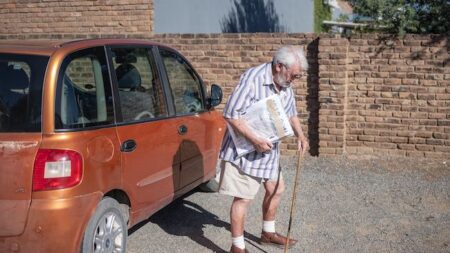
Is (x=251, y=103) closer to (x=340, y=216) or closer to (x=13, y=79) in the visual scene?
(x=13, y=79)

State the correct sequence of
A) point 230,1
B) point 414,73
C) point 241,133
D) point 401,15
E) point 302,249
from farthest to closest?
point 230,1 → point 401,15 → point 414,73 → point 302,249 → point 241,133

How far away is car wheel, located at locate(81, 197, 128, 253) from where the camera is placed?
3764 mm

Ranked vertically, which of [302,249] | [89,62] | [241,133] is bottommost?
[302,249]

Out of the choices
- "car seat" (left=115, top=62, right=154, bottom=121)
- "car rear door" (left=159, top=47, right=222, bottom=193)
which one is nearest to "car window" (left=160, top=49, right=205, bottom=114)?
"car rear door" (left=159, top=47, right=222, bottom=193)

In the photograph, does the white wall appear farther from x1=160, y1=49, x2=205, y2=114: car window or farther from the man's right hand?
the man's right hand

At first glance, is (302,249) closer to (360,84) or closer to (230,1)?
(360,84)

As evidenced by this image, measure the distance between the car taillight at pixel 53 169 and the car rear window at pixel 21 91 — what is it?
188 mm

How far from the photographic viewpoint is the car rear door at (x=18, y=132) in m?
3.48

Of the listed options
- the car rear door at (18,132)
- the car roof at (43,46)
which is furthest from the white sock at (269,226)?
the car rear door at (18,132)

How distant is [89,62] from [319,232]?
2.58m

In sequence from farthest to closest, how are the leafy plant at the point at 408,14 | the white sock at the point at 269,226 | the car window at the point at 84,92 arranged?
the leafy plant at the point at 408,14, the white sock at the point at 269,226, the car window at the point at 84,92

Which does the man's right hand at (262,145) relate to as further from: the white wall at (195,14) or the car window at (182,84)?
the white wall at (195,14)

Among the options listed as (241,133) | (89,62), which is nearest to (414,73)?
(241,133)

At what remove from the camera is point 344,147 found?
26.6 ft
